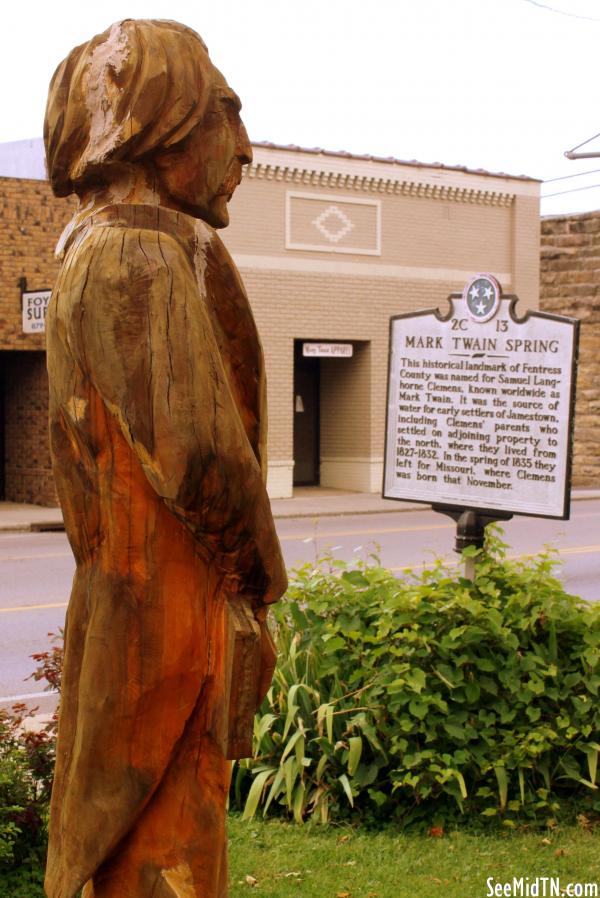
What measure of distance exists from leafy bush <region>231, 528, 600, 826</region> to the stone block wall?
1919cm

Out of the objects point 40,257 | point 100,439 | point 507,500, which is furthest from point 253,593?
point 40,257

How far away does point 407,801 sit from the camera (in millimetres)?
4805

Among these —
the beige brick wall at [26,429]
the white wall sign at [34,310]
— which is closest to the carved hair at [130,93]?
the white wall sign at [34,310]

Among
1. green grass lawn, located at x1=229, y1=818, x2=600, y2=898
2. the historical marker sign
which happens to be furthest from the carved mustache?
the historical marker sign

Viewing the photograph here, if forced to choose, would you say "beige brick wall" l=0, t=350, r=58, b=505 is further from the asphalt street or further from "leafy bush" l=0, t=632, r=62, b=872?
"leafy bush" l=0, t=632, r=62, b=872

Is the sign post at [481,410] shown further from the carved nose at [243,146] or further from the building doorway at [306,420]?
the building doorway at [306,420]

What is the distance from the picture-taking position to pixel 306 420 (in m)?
22.8

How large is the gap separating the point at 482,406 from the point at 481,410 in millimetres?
21

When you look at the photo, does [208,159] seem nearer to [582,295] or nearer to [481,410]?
[481,410]

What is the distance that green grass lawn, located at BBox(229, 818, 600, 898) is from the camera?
4180 millimetres

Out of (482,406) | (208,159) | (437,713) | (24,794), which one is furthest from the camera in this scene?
(482,406)

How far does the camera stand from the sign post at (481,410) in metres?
5.45

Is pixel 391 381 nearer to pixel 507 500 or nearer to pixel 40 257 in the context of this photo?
pixel 507 500
